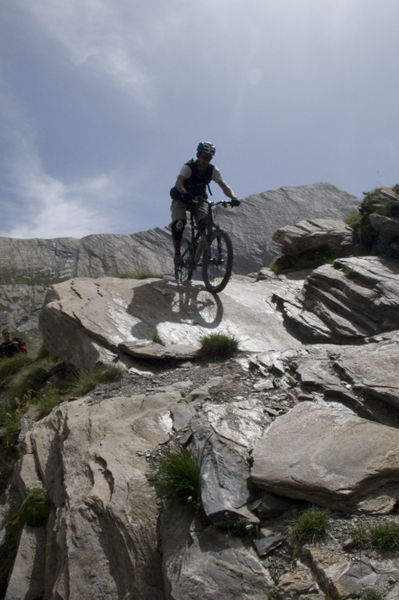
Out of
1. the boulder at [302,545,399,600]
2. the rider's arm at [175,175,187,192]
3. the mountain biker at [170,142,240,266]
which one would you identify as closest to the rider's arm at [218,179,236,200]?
the mountain biker at [170,142,240,266]

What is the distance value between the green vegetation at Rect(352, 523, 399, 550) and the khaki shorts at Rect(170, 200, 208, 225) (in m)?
7.87

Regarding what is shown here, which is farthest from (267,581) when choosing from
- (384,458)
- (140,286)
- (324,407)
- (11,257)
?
(11,257)

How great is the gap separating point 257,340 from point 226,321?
1006 mm

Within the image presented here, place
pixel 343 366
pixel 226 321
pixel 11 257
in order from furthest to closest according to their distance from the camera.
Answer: pixel 11 257 < pixel 226 321 < pixel 343 366

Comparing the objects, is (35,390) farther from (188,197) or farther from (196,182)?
(196,182)

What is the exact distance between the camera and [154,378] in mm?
6398

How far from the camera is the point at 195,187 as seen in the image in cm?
966

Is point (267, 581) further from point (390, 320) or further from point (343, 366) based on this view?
point (390, 320)

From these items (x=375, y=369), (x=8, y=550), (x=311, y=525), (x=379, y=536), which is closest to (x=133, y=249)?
(x=8, y=550)

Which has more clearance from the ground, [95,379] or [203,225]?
[203,225]

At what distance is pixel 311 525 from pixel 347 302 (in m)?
6.46

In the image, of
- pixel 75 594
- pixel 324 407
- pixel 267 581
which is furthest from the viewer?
pixel 324 407

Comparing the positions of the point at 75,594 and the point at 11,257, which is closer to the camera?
the point at 75,594

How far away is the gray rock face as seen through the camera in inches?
311
